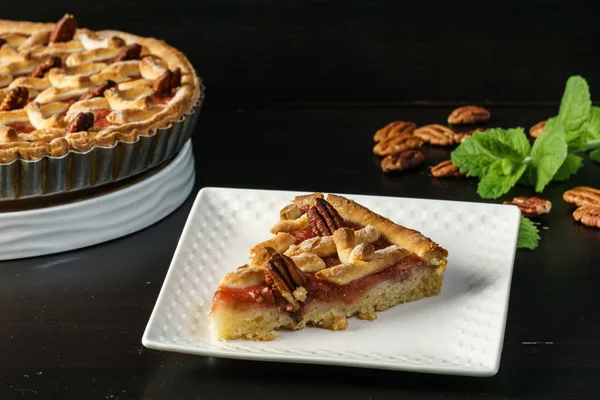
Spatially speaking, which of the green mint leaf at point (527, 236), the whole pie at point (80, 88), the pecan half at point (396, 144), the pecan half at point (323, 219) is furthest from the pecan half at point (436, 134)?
the pecan half at point (323, 219)

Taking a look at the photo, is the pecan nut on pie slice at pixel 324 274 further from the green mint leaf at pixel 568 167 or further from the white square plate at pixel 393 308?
the green mint leaf at pixel 568 167

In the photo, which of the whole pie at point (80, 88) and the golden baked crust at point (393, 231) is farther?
the whole pie at point (80, 88)

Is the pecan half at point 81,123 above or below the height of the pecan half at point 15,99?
above

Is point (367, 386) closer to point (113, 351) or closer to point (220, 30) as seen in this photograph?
point (113, 351)

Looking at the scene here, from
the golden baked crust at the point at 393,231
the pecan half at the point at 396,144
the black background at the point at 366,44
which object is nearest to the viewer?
the golden baked crust at the point at 393,231

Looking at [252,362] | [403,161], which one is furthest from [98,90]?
[252,362]

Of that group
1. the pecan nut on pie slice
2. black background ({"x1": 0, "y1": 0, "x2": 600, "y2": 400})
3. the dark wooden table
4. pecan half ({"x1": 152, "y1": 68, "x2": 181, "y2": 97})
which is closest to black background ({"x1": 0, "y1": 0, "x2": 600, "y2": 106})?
black background ({"x1": 0, "y1": 0, "x2": 600, "y2": 400})

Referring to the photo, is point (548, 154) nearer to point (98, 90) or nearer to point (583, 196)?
point (583, 196)
